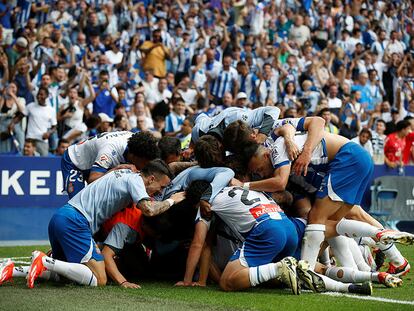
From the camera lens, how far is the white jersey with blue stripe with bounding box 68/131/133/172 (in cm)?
948

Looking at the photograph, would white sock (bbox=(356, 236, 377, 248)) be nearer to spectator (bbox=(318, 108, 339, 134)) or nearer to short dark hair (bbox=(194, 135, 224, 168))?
short dark hair (bbox=(194, 135, 224, 168))

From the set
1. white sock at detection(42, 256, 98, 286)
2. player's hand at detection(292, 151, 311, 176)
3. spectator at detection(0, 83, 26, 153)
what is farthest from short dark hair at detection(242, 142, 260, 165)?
spectator at detection(0, 83, 26, 153)

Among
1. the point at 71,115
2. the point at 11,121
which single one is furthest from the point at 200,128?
the point at 71,115

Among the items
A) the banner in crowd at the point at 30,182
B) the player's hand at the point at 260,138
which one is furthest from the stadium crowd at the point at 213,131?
the banner in crowd at the point at 30,182

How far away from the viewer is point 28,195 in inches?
547

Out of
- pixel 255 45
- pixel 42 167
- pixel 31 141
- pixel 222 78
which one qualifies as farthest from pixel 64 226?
pixel 255 45

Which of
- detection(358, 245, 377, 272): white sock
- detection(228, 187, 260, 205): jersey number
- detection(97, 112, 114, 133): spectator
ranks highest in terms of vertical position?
detection(228, 187, 260, 205): jersey number

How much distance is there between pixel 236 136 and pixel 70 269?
2.14 meters

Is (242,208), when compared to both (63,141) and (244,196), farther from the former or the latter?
(63,141)

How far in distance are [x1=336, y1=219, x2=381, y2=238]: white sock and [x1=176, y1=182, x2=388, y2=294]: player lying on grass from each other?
0.53m

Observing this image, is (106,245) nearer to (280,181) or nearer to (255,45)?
(280,181)

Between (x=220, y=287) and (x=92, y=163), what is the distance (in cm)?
272

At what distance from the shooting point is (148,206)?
25.7ft

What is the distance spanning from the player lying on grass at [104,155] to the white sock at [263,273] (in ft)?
5.80
